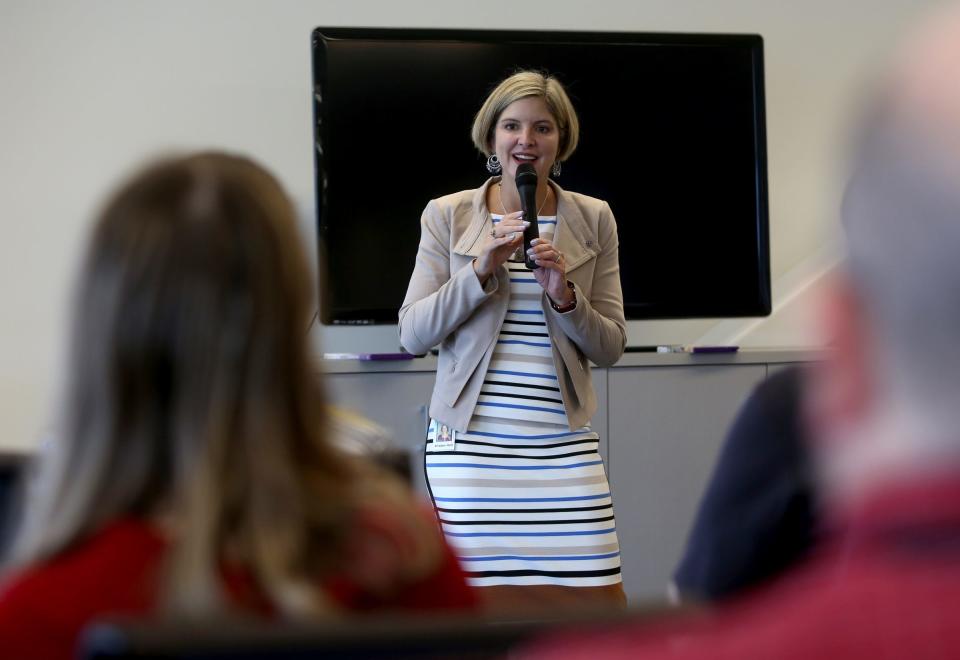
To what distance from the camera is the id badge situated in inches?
92.1

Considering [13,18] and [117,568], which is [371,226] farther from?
[117,568]

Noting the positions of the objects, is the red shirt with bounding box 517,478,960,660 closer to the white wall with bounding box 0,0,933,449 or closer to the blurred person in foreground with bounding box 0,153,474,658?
the blurred person in foreground with bounding box 0,153,474,658

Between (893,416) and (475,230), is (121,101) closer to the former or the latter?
(475,230)

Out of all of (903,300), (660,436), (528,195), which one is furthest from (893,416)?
(660,436)

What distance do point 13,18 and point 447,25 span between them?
146cm

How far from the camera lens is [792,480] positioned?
1010 mm

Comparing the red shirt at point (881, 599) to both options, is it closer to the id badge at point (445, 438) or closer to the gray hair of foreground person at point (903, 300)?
the gray hair of foreground person at point (903, 300)

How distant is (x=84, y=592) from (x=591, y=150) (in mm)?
3100

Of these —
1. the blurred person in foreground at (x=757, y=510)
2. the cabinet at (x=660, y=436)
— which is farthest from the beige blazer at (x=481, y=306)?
the blurred person in foreground at (x=757, y=510)

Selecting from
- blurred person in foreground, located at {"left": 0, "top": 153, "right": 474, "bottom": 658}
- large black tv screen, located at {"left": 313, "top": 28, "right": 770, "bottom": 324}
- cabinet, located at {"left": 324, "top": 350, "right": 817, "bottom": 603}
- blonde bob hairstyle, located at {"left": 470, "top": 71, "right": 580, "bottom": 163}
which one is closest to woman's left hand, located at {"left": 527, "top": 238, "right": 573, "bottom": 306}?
blonde bob hairstyle, located at {"left": 470, "top": 71, "right": 580, "bottom": 163}

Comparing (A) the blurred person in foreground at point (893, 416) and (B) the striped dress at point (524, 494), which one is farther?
(B) the striped dress at point (524, 494)

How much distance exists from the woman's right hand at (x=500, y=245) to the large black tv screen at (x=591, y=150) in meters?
1.23

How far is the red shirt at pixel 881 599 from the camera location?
1.38 ft

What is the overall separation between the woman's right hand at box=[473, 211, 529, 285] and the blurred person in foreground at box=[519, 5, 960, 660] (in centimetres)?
181
